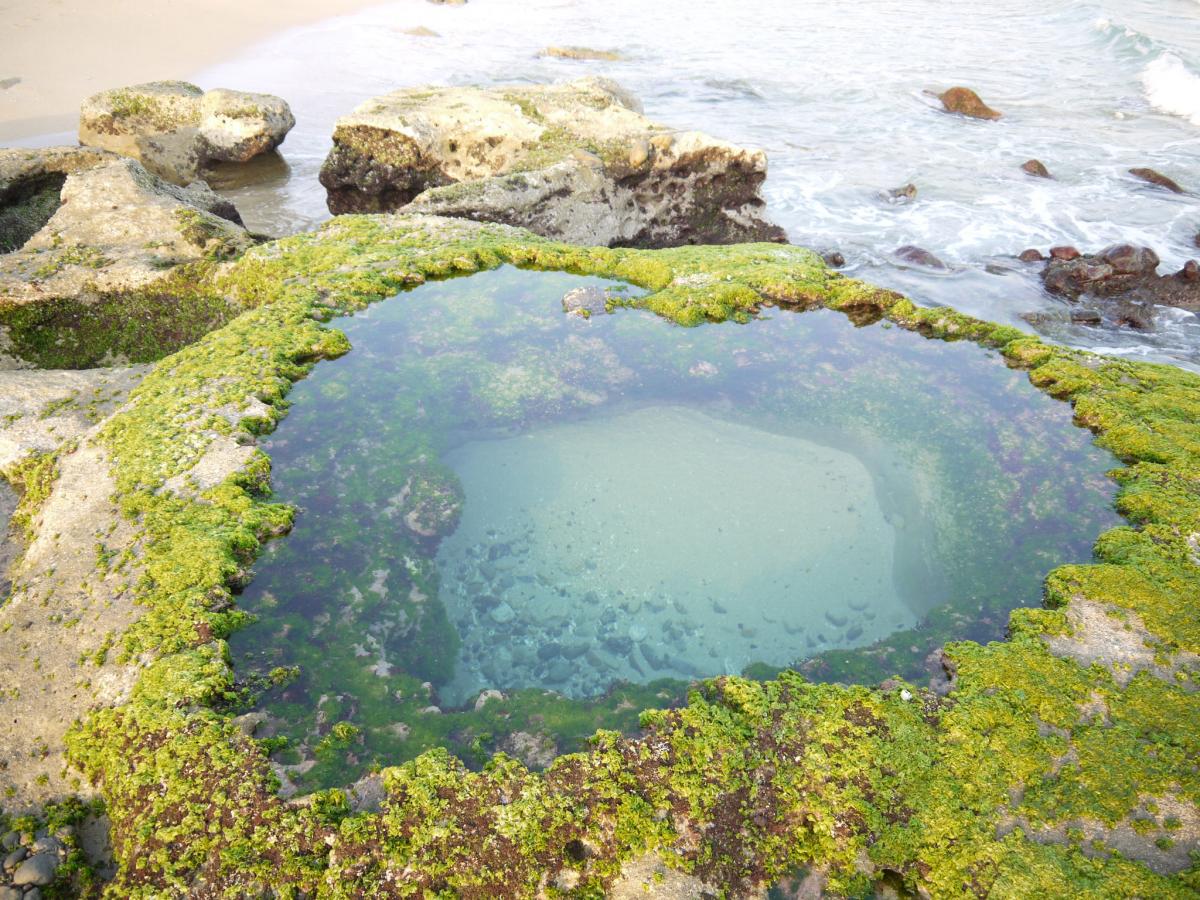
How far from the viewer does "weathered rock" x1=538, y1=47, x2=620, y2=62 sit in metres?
48.6

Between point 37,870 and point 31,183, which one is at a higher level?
point 31,183

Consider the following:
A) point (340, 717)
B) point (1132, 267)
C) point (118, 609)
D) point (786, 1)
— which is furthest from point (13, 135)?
point (786, 1)

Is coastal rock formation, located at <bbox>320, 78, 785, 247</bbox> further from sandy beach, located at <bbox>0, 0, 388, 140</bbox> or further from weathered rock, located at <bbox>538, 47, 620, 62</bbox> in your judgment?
weathered rock, located at <bbox>538, 47, 620, 62</bbox>

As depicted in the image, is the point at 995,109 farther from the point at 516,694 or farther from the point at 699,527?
the point at 516,694

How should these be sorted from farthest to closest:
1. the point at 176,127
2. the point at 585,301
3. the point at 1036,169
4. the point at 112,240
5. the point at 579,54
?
1. the point at 579,54
2. the point at 1036,169
3. the point at 176,127
4. the point at 112,240
5. the point at 585,301

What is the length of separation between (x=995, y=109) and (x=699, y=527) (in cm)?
3921

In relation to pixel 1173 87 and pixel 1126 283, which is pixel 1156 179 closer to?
pixel 1126 283

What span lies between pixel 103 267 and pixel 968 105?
41.3 metres

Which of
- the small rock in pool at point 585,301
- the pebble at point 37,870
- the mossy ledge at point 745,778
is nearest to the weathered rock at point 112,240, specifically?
the mossy ledge at point 745,778

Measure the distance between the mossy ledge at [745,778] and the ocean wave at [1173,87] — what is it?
3940cm

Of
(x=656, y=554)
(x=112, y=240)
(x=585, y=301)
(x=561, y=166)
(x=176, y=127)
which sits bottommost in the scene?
(x=656, y=554)

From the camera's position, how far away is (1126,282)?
21.2 meters

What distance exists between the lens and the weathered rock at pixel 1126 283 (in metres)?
20.7

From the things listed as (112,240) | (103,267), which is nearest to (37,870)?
(103,267)
